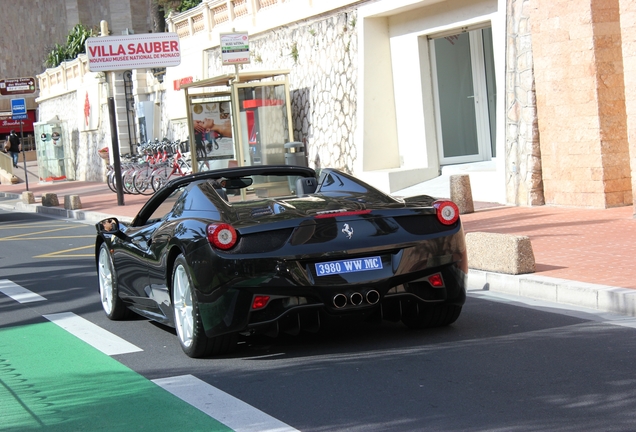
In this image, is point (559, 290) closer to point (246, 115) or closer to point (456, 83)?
point (456, 83)

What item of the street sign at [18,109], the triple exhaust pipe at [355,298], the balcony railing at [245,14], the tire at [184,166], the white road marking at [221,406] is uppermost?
the balcony railing at [245,14]

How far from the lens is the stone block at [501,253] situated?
8930 millimetres

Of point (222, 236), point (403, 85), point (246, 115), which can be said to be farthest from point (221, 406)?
point (246, 115)

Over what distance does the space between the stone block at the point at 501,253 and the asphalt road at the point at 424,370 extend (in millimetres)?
408

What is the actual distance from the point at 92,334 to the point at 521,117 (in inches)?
393

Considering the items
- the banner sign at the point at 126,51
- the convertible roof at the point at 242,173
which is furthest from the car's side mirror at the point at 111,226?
the banner sign at the point at 126,51

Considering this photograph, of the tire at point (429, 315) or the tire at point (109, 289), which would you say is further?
the tire at point (109, 289)

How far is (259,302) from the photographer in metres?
6.25

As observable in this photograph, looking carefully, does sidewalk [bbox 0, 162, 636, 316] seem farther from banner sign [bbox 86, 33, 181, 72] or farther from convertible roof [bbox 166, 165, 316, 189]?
banner sign [bbox 86, 33, 181, 72]

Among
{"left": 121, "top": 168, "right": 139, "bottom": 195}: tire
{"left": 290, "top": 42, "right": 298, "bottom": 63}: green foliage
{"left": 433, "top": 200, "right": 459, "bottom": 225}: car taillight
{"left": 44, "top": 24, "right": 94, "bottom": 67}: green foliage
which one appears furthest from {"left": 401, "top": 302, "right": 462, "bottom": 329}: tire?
{"left": 44, "top": 24, "right": 94, "bottom": 67}: green foliage

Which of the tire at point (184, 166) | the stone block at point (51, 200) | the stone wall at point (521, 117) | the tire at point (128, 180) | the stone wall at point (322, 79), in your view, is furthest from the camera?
the tire at point (128, 180)

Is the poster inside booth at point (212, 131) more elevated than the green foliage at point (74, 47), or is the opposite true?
the green foliage at point (74, 47)

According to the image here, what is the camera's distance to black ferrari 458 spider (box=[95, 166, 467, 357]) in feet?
20.4

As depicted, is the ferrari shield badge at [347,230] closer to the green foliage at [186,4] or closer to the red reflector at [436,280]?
the red reflector at [436,280]
